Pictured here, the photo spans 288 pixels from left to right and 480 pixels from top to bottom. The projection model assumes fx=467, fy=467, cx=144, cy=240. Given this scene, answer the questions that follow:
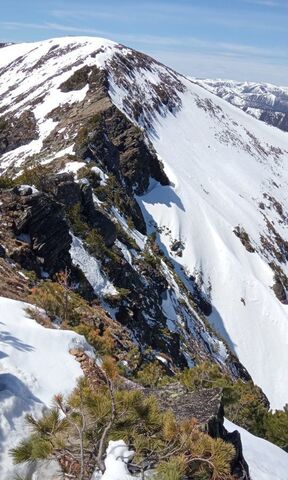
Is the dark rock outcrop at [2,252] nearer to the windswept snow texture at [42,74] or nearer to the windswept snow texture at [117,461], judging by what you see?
the windswept snow texture at [117,461]

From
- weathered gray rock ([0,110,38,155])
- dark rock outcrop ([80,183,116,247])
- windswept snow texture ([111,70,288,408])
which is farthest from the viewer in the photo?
weathered gray rock ([0,110,38,155])

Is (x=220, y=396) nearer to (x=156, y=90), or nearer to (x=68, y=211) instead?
(x=68, y=211)

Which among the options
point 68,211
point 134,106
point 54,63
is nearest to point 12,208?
point 68,211

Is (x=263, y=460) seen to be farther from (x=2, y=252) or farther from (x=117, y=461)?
(x=2, y=252)

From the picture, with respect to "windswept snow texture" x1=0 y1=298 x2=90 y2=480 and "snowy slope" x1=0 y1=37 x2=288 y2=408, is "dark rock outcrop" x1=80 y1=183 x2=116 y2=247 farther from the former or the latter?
"windswept snow texture" x1=0 y1=298 x2=90 y2=480

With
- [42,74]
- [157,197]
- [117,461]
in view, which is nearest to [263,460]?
[117,461]

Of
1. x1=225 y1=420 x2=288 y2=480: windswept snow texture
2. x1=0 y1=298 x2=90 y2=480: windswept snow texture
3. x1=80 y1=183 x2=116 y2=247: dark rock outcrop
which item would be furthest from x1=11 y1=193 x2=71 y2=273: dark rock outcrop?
x1=225 y1=420 x2=288 y2=480: windswept snow texture
